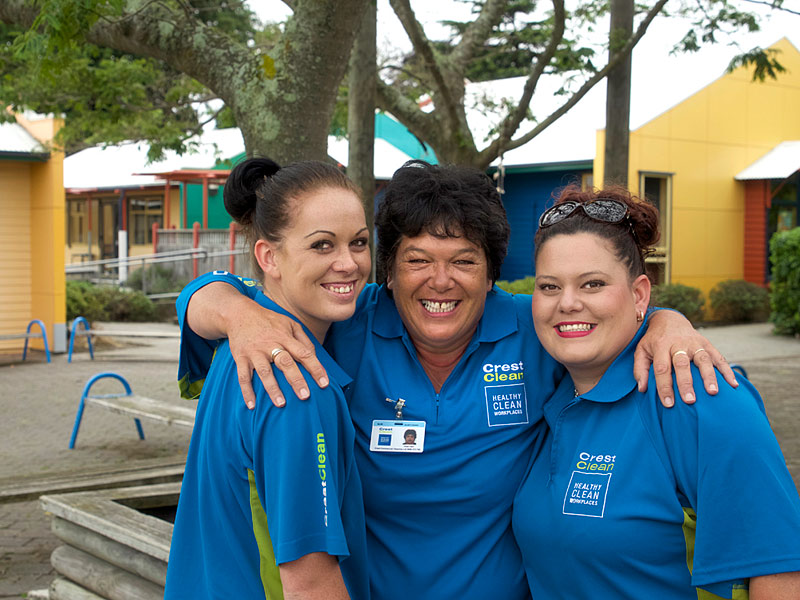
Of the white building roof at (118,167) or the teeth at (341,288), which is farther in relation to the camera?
the white building roof at (118,167)

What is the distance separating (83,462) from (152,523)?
15.1 feet

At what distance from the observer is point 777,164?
20.1 m

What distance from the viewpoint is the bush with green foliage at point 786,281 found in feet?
54.1

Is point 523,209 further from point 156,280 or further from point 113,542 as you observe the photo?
point 113,542

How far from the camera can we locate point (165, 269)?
22891 millimetres

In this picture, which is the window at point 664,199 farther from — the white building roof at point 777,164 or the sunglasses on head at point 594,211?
the sunglasses on head at point 594,211

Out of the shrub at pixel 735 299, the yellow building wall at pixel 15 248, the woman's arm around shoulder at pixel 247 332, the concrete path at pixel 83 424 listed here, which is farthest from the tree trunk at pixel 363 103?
the shrub at pixel 735 299

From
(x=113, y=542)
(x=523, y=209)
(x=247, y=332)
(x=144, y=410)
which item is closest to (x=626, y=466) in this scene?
(x=247, y=332)

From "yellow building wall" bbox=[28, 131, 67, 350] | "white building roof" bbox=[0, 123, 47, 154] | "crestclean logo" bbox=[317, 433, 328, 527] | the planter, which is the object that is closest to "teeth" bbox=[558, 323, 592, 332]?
"crestclean logo" bbox=[317, 433, 328, 527]

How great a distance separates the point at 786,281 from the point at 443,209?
1590cm

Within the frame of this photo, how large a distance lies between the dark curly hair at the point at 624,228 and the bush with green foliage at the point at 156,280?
794 inches

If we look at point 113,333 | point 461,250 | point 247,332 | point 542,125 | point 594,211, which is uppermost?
point 542,125

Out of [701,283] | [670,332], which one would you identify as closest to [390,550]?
[670,332]

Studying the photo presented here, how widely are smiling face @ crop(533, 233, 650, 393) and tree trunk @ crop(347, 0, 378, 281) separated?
161 inches
